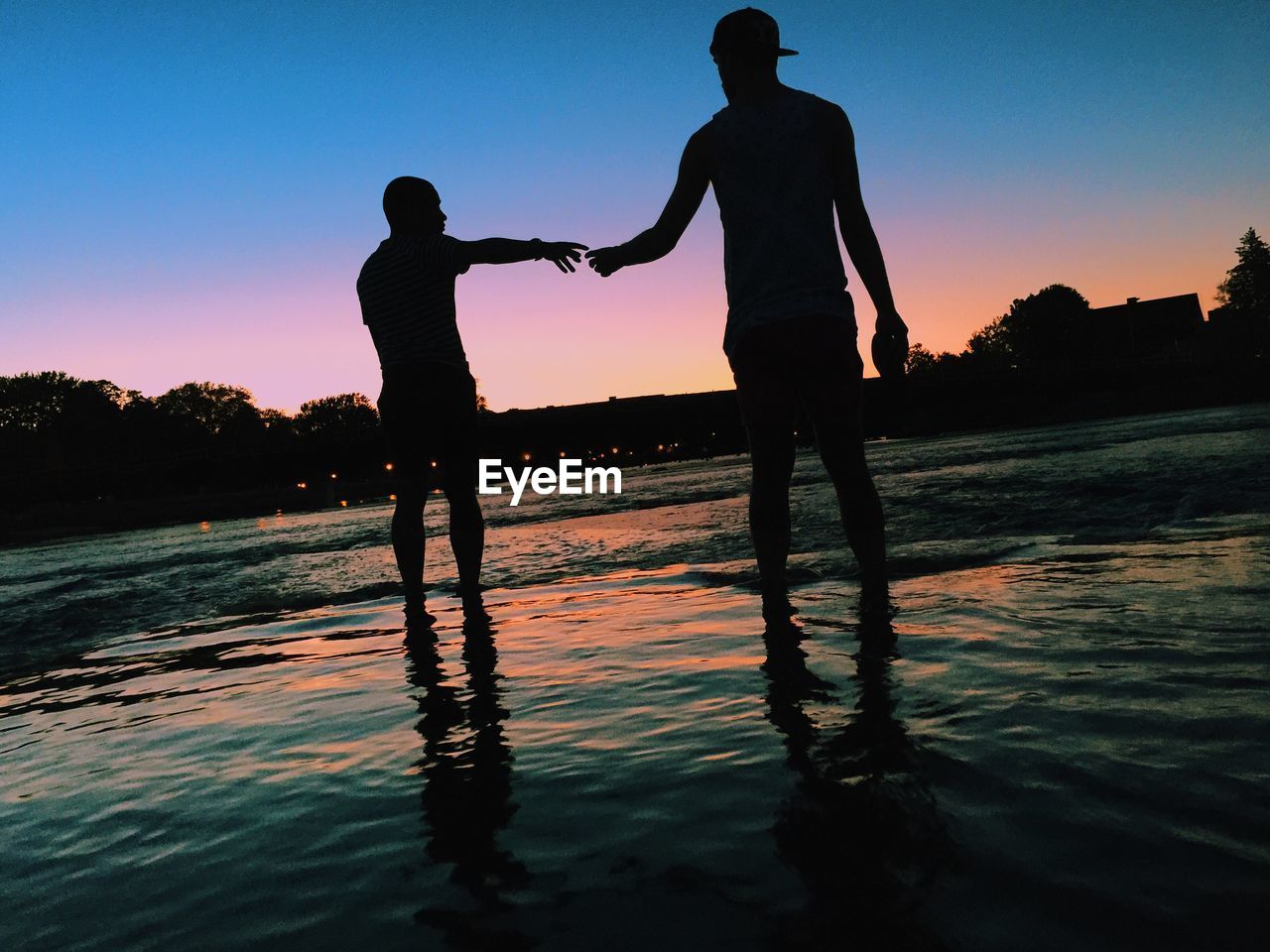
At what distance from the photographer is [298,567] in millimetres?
7715

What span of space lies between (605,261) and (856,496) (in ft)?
5.76

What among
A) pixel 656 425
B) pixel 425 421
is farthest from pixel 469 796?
pixel 656 425

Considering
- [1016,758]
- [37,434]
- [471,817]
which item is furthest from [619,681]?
[37,434]

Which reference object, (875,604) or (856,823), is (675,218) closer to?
(875,604)

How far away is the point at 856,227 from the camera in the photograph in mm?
3746

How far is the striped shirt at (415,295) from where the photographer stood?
15.2 ft

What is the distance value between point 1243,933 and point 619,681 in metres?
1.69

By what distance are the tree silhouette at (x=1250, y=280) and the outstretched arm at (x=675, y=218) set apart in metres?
119

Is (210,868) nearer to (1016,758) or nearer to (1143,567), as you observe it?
(1016,758)

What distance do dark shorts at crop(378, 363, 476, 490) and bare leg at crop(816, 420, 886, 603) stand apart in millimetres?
2171

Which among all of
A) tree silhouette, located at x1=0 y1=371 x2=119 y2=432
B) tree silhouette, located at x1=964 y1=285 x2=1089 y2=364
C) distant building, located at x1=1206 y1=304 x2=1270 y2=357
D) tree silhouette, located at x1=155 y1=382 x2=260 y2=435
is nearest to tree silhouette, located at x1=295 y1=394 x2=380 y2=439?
tree silhouette, located at x1=155 y1=382 x2=260 y2=435

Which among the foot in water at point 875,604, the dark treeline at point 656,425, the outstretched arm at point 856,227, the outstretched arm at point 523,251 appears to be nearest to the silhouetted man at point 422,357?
the outstretched arm at point 523,251

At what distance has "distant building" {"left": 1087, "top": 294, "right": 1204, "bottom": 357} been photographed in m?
92.3

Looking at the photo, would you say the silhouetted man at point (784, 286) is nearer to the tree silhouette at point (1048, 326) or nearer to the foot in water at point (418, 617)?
the foot in water at point (418, 617)
